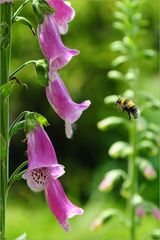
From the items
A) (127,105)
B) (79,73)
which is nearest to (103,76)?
(79,73)

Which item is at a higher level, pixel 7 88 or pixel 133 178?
pixel 7 88

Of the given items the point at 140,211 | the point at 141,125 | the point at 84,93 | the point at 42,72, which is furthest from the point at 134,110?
the point at 84,93

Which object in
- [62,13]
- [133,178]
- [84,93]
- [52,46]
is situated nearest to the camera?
[52,46]

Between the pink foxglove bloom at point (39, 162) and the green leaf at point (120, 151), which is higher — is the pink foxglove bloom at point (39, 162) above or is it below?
above

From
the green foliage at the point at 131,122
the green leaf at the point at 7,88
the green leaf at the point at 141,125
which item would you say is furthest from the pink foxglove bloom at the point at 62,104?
the green leaf at the point at 141,125

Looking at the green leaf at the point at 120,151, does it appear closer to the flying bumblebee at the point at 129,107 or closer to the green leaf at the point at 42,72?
the flying bumblebee at the point at 129,107

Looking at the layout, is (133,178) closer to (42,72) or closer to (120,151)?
(120,151)
